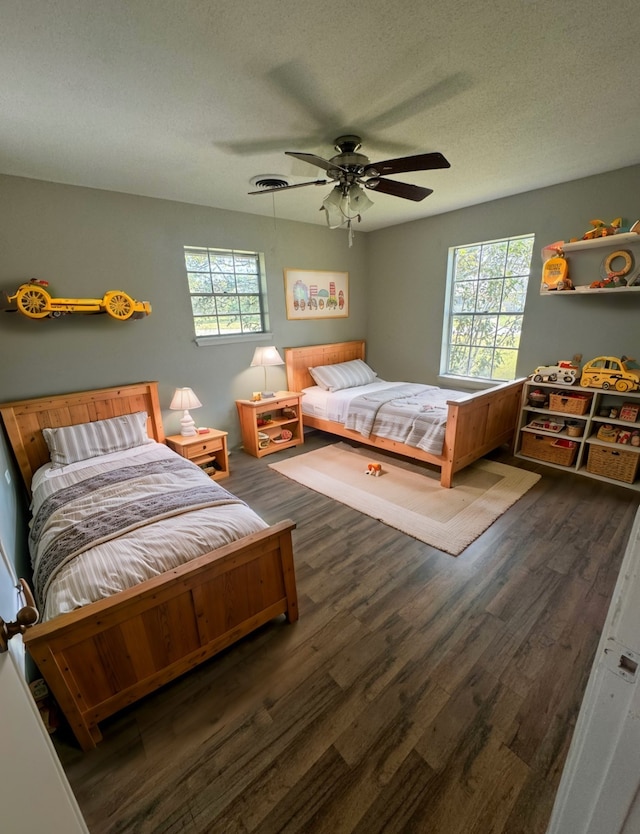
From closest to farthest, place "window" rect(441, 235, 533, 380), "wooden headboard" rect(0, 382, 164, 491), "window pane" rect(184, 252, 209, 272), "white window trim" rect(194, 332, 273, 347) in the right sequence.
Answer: "wooden headboard" rect(0, 382, 164, 491)
"window pane" rect(184, 252, 209, 272)
"white window trim" rect(194, 332, 273, 347)
"window" rect(441, 235, 533, 380)

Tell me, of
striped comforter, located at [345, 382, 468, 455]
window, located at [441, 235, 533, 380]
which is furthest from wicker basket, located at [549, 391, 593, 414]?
striped comforter, located at [345, 382, 468, 455]

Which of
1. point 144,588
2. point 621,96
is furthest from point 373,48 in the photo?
point 144,588

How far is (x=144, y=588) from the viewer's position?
4.39 ft

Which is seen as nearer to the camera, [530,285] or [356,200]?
[356,200]

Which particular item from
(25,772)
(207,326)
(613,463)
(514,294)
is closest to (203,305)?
(207,326)

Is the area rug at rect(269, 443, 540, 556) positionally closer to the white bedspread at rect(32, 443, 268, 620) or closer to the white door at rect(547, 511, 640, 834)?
the white bedspread at rect(32, 443, 268, 620)

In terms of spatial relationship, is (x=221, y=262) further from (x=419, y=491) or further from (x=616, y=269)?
(x=616, y=269)

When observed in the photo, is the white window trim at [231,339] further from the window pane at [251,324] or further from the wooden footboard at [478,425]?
the wooden footboard at [478,425]

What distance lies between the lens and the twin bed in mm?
1303

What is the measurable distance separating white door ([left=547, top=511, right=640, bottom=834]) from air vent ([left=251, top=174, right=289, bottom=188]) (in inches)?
121

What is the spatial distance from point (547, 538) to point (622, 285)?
86.2 inches

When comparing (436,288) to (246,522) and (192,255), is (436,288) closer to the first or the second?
(192,255)

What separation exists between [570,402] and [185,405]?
3592mm

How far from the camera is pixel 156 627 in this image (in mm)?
1416
